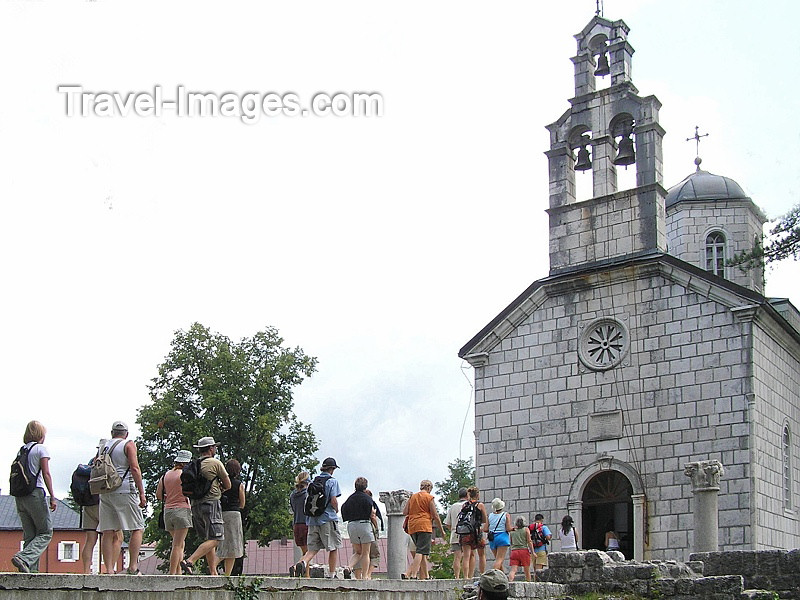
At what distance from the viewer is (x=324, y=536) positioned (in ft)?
46.2

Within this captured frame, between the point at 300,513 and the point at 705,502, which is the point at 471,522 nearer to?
the point at 300,513

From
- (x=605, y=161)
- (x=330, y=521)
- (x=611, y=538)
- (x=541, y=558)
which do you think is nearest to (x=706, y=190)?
(x=605, y=161)

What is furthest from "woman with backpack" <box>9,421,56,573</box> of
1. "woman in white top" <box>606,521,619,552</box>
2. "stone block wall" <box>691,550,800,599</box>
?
"woman in white top" <box>606,521,619,552</box>

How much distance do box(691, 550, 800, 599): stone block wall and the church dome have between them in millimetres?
17521

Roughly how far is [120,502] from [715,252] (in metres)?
22.8

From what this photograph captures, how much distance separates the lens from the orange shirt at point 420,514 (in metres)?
15.8

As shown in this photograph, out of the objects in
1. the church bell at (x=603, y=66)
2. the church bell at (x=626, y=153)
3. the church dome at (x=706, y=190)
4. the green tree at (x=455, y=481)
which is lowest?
the green tree at (x=455, y=481)

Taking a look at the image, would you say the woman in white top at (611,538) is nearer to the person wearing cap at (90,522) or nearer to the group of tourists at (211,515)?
the group of tourists at (211,515)

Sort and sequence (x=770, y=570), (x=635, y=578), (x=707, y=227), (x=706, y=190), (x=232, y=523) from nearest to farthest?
(x=232, y=523), (x=635, y=578), (x=770, y=570), (x=707, y=227), (x=706, y=190)

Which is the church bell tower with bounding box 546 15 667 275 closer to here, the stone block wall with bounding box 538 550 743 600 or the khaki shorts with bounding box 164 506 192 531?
the stone block wall with bounding box 538 550 743 600

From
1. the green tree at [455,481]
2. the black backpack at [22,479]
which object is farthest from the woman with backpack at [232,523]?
the green tree at [455,481]

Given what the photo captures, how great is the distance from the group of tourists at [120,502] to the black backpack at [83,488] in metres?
0.05

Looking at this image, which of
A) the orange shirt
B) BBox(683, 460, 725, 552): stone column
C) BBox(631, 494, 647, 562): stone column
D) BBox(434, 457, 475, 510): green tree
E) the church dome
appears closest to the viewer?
the orange shirt

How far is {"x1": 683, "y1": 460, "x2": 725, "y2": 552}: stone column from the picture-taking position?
701 inches
